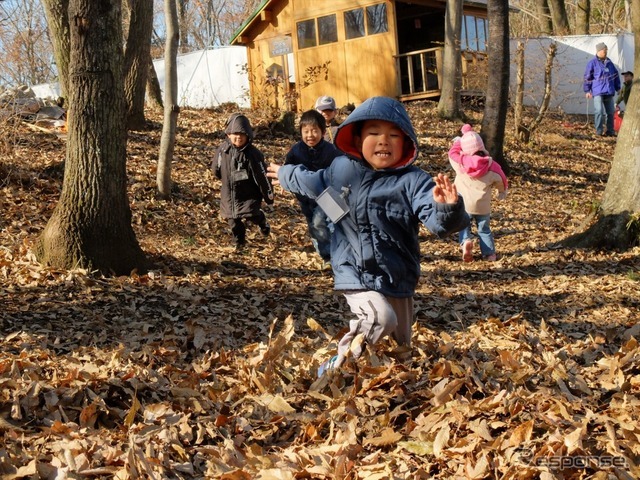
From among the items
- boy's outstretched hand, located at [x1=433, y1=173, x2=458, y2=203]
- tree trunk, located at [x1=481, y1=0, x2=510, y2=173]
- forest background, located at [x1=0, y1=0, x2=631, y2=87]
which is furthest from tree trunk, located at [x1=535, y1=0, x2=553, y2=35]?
boy's outstretched hand, located at [x1=433, y1=173, x2=458, y2=203]

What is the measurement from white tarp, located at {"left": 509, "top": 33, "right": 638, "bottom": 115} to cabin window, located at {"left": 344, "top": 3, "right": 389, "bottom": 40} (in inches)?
205

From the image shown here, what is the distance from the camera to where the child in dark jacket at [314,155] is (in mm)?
8625

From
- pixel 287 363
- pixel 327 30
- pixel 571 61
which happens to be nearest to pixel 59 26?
pixel 287 363

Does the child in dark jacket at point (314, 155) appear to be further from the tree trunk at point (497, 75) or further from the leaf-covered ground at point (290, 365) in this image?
the tree trunk at point (497, 75)

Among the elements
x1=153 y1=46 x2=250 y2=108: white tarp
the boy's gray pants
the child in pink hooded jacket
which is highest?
x1=153 y1=46 x2=250 y2=108: white tarp

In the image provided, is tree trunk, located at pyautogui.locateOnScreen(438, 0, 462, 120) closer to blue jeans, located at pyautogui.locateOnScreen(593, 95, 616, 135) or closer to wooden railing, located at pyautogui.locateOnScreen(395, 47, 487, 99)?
wooden railing, located at pyautogui.locateOnScreen(395, 47, 487, 99)

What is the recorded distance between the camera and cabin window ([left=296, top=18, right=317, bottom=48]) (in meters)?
25.2

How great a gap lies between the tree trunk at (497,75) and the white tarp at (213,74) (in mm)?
14846

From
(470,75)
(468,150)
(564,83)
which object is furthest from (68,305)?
(564,83)

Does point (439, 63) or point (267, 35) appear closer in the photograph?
point (439, 63)

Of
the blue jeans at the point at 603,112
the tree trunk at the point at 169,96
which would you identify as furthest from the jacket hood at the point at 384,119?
the blue jeans at the point at 603,112

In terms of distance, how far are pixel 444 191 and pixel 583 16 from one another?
3340cm

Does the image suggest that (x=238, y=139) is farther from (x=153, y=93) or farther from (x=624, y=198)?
(x=153, y=93)

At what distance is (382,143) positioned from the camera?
4570mm
